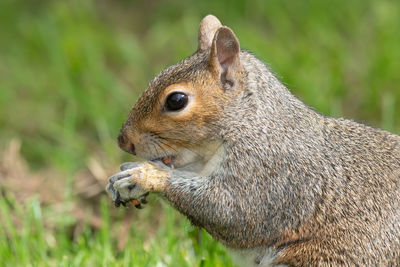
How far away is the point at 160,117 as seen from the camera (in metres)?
3.14

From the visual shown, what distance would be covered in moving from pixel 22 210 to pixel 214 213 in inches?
65.1

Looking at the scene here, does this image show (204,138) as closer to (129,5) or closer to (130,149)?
(130,149)

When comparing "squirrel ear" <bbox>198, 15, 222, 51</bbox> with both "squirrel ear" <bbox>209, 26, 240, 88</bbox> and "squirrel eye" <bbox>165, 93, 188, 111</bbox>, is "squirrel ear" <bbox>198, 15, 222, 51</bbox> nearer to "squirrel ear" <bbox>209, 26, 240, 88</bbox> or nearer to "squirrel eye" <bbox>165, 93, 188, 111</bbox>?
"squirrel ear" <bbox>209, 26, 240, 88</bbox>

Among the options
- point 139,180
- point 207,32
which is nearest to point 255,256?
point 139,180

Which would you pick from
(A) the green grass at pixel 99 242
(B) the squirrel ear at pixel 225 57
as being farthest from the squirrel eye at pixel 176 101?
(A) the green grass at pixel 99 242

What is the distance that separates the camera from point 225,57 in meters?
3.17

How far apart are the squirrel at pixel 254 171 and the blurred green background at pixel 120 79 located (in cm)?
41

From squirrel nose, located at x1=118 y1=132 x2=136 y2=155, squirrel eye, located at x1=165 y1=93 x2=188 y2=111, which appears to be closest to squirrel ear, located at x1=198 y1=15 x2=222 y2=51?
squirrel eye, located at x1=165 y1=93 x2=188 y2=111

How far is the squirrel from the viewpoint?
9.97ft

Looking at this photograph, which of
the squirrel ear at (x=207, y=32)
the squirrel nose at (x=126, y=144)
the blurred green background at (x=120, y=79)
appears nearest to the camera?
the squirrel nose at (x=126, y=144)

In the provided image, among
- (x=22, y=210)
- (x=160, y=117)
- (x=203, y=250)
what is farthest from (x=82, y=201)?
(x=160, y=117)

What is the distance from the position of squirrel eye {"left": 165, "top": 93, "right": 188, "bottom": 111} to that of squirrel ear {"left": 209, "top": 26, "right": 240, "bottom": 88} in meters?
0.19

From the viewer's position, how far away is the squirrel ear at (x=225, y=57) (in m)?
3.08

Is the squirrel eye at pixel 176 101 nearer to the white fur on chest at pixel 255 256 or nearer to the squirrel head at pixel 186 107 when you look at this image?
Answer: the squirrel head at pixel 186 107
